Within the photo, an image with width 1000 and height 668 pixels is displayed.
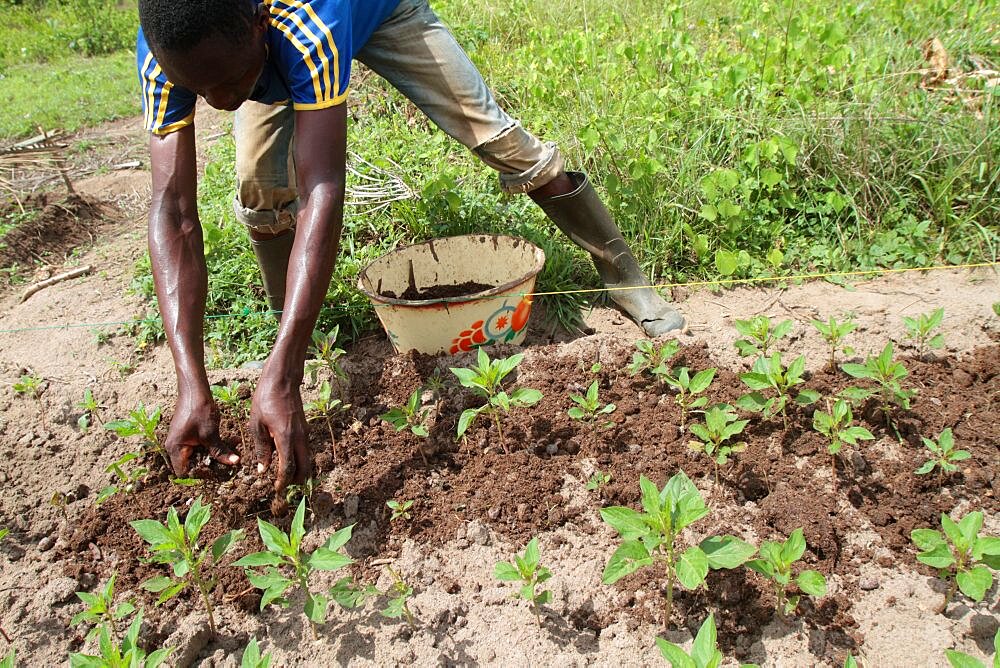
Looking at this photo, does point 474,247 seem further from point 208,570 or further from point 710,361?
point 208,570

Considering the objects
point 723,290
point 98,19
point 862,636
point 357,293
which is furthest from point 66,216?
point 98,19

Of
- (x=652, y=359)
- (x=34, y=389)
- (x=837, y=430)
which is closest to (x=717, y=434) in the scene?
(x=837, y=430)

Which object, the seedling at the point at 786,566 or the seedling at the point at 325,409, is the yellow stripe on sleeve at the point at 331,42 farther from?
the seedling at the point at 786,566

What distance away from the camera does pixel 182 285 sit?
2.31 m

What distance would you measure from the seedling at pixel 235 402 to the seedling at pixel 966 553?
199 centimetres

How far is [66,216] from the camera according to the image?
476 centimetres

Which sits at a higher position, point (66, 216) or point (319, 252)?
point (319, 252)

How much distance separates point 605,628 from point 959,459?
3.65ft

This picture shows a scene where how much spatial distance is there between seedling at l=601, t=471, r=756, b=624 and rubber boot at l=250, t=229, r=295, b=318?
177 centimetres

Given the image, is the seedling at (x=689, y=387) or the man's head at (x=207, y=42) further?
the seedling at (x=689, y=387)

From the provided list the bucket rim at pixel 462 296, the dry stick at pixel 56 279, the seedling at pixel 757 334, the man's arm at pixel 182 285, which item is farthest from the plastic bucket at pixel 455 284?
the dry stick at pixel 56 279

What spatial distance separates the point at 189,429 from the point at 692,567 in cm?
132

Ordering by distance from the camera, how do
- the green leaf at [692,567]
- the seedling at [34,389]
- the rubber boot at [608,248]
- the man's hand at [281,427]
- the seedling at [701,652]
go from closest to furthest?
the seedling at [701,652] < the green leaf at [692,567] < the man's hand at [281,427] < the seedling at [34,389] < the rubber boot at [608,248]

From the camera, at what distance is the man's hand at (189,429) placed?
2.08m
